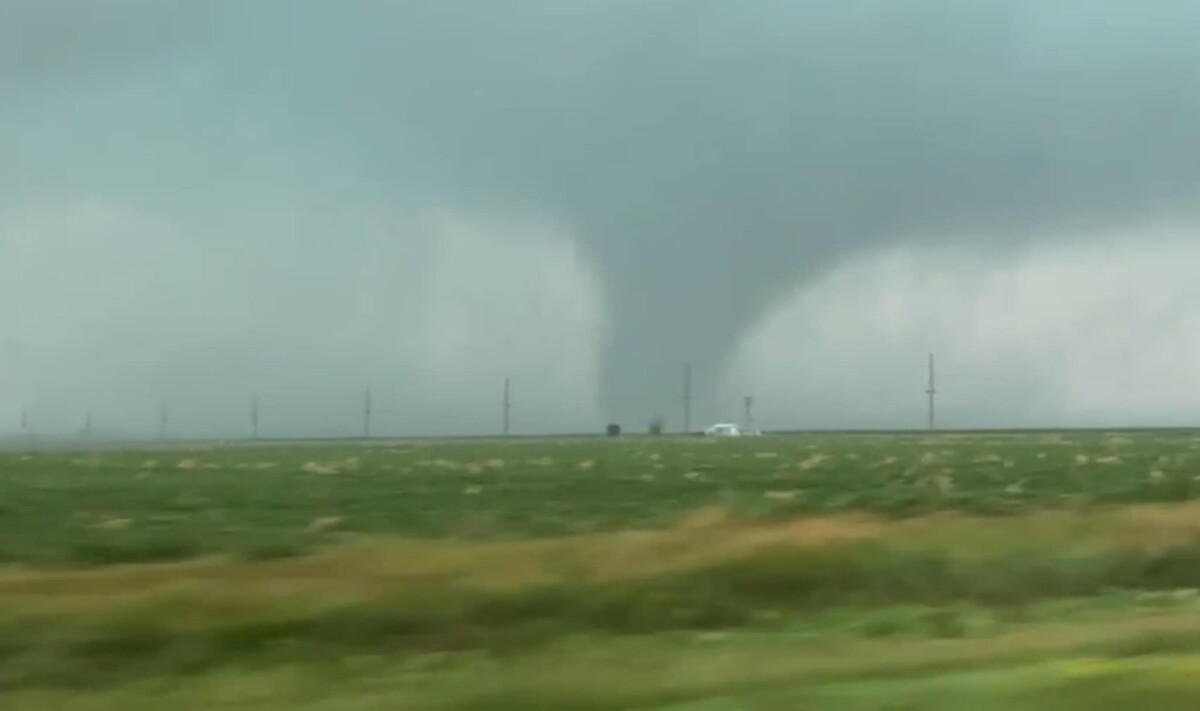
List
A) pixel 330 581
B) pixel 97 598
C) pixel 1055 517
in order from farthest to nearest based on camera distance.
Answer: pixel 1055 517
pixel 330 581
pixel 97 598

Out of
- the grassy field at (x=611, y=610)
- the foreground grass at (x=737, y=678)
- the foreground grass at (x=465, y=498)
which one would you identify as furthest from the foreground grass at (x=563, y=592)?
the foreground grass at (x=465, y=498)

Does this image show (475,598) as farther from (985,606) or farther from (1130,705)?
(1130,705)

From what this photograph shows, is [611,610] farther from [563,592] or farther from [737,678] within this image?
[737,678]

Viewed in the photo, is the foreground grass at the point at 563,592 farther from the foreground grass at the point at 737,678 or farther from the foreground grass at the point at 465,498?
the foreground grass at the point at 465,498

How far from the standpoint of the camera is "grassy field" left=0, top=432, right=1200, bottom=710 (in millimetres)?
11539

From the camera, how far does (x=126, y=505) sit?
121 feet

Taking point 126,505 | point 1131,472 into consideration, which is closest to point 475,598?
point 126,505

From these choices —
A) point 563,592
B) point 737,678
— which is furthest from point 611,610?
point 737,678

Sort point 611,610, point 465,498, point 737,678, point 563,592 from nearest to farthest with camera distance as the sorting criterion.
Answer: point 737,678 → point 611,610 → point 563,592 → point 465,498

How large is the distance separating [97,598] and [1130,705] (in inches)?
404

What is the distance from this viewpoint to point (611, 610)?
55.0ft

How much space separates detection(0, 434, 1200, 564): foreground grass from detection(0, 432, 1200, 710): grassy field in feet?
0.99

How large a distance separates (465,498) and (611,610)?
22906 millimetres

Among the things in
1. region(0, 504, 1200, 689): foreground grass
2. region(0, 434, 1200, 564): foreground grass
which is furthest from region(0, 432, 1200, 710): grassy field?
region(0, 434, 1200, 564): foreground grass
